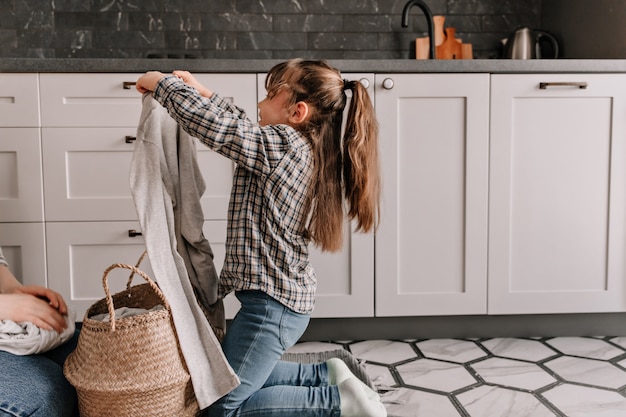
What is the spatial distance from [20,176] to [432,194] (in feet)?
4.44

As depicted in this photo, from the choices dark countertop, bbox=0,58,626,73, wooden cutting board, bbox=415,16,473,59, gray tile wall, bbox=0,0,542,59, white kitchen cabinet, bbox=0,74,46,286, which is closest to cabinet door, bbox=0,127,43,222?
white kitchen cabinet, bbox=0,74,46,286

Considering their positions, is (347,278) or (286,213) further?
(347,278)

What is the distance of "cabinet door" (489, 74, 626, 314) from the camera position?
2.19m

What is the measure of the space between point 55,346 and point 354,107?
85 cm

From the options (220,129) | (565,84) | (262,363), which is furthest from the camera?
(565,84)

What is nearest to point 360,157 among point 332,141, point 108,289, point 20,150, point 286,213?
point 332,141

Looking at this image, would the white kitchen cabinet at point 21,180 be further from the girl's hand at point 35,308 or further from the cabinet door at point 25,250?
the girl's hand at point 35,308

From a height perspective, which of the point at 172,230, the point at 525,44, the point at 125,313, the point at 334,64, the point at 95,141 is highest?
the point at 525,44

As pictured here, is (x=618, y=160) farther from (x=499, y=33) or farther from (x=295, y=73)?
(x=295, y=73)

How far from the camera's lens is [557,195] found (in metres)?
2.22

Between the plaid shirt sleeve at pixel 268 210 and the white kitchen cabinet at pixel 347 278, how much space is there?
681mm

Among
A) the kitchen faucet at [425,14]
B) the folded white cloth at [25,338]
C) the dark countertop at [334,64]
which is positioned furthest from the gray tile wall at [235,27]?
the folded white cloth at [25,338]

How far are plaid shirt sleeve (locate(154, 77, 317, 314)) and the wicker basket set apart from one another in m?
0.24

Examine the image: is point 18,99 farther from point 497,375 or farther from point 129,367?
point 497,375
